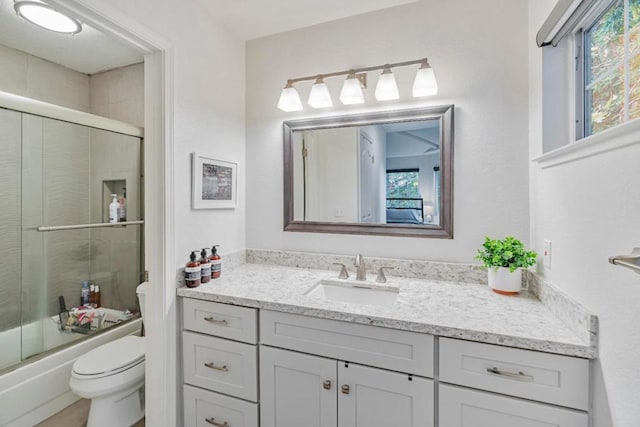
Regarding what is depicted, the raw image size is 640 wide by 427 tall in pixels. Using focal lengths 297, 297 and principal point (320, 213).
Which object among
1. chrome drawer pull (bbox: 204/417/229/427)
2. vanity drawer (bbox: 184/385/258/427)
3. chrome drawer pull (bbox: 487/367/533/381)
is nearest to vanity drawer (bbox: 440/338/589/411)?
chrome drawer pull (bbox: 487/367/533/381)

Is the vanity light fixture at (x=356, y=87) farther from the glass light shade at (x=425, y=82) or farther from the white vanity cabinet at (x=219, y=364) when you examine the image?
the white vanity cabinet at (x=219, y=364)

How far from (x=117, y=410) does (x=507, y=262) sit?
7.36ft

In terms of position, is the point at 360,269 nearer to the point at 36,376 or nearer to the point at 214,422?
the point at 214,422

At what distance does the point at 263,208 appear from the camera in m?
2.07

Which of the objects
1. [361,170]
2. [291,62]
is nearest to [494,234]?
[361,170]

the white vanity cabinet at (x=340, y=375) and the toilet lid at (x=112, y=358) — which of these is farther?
the toilet lid at (x=112, y=358)

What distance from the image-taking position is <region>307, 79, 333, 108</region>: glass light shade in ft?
5.84

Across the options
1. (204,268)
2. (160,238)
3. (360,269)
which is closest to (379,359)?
(360,269)

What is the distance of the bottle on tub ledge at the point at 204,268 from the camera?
1.60 meters

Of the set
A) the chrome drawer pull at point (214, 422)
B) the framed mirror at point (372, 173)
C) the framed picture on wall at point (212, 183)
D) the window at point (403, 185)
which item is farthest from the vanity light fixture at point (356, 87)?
the chrome drawer pull at point (214, 422)

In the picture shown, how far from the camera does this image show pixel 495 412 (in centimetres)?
101

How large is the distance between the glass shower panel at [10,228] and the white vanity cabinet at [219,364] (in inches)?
52.7

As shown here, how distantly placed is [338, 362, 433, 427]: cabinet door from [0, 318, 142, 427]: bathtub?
190cm

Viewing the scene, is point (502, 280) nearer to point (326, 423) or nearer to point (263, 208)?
point (326, 423)
